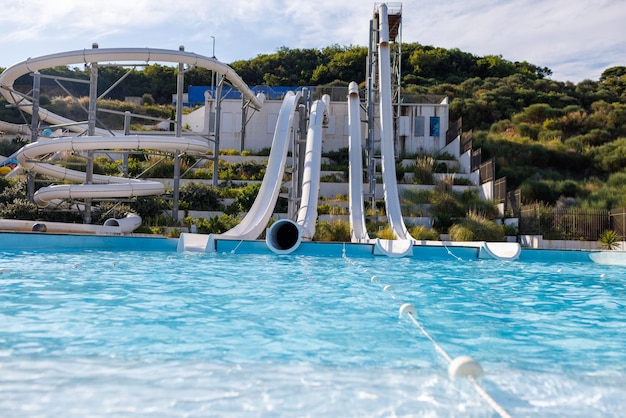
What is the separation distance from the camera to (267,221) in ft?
39.0

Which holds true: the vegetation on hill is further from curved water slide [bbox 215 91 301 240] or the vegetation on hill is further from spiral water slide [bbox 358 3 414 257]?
curved water slide [bbox 215 91 301 240]

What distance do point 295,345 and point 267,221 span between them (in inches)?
332

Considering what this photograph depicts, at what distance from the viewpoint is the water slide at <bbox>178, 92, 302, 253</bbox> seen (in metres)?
9.97

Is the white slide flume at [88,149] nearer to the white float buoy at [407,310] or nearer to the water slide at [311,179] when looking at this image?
the water slide at [311,179]

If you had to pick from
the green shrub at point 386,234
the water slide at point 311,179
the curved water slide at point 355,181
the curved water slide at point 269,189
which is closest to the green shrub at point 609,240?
the green shrub at point 386,234

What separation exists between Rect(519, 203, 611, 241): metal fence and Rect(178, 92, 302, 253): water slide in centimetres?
617

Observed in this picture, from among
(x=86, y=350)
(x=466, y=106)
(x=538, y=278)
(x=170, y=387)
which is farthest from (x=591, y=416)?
(x=466, y=106)

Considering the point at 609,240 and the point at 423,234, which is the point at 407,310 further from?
the point at 609,240

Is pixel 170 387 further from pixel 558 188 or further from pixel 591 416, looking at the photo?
pixel 558 188

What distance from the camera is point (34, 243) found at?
10.1 m

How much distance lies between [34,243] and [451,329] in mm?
8559

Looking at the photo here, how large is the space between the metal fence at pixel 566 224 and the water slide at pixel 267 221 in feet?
20.2

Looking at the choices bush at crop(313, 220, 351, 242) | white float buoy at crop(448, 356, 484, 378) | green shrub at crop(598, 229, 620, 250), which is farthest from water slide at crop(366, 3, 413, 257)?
white float buoy at crop(448, 356, 484, 378)

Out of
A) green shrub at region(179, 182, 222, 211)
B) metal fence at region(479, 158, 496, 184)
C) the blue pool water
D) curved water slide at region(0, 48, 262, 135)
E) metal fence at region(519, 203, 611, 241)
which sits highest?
Result: curved water slide at region(0, 48, 262, 135)
